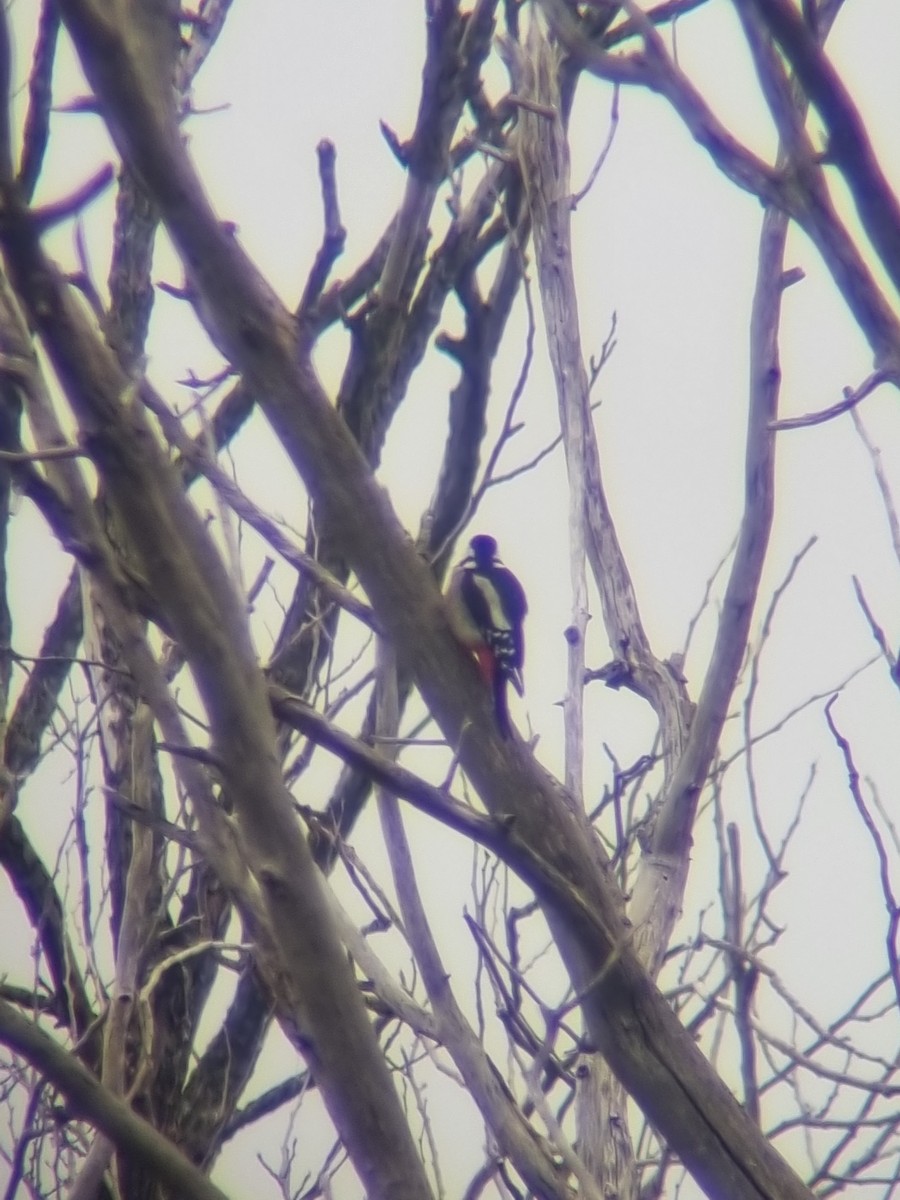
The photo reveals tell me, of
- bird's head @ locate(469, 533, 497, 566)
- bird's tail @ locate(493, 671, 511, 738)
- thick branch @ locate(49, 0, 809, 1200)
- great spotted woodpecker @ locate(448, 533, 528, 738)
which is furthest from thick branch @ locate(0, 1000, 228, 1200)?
bird's head @ locate(469, 533, 497, 566)

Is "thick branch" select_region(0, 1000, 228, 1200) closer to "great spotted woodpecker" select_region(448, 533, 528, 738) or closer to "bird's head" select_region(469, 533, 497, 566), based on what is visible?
"great spotted woodpecker" select_region(448, 533, 528, 738)

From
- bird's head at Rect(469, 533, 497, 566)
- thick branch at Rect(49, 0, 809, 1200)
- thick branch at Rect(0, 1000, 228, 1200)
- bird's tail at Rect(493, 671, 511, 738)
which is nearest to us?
thick branch at Rect(0, 1000, 228, 1200)

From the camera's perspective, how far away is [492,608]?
15.5 ft

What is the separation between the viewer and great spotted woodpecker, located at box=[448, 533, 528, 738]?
3891 millimetres

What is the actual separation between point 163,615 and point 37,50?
5.97 feet

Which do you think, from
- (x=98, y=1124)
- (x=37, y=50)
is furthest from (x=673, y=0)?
(x=98, y=1124)

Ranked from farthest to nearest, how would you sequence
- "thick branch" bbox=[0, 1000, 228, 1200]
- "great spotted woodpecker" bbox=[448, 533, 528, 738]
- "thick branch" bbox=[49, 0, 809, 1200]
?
1. "great spotted woodpecker" bbox=[448, 533, 528, 738]
2. "thick branch" bbox=[49, 0, 809, 1200]
3. "thick branch" bbox=[0, 1000, 228, 1200]

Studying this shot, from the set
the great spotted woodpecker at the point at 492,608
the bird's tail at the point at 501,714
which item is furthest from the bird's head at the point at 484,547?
the bird's tail at the point at 501,714

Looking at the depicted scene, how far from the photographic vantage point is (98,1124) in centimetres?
218

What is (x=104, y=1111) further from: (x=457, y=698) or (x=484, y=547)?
(x=484, y=547)

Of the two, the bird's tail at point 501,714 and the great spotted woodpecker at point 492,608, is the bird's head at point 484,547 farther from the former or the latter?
the bird's tail at point 501,714

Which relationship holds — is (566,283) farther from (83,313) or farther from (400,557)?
(83,313)

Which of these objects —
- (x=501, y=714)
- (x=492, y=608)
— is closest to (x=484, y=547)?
(x=492, y=608)

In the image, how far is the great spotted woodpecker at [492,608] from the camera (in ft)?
12.8
